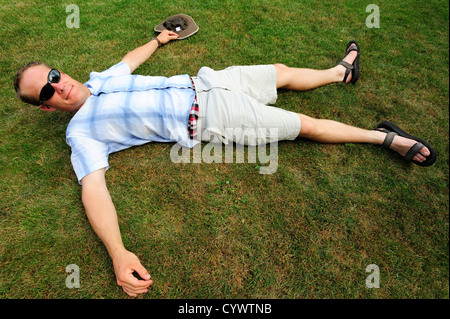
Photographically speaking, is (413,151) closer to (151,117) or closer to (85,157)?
(151,117)

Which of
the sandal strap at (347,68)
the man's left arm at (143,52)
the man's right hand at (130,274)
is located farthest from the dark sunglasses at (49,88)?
the sandal strap at (347,68)

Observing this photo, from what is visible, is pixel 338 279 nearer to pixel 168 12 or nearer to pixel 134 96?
pixel 134 96

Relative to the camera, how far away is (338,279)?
2.31m

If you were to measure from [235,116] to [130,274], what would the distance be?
1.82m

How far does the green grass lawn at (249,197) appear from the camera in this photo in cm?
234

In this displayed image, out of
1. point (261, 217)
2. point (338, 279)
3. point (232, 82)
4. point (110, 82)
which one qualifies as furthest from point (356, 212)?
point (110, 82)

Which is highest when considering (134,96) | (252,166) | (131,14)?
Result: (131,14)

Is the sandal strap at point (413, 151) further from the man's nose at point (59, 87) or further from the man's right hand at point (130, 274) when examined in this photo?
the man's nose at point (59, 87)

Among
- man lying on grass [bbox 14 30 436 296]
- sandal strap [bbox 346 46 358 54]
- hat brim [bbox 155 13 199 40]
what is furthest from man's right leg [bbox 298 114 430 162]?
hat brim [bbox 155 13 199 40]

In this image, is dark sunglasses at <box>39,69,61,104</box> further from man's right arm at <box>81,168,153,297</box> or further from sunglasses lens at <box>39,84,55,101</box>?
man's right arm at <box>81,168,153,297</box>

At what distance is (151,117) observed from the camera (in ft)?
8.94

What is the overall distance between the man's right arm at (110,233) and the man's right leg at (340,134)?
2187 mm

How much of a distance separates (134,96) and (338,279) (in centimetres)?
271
